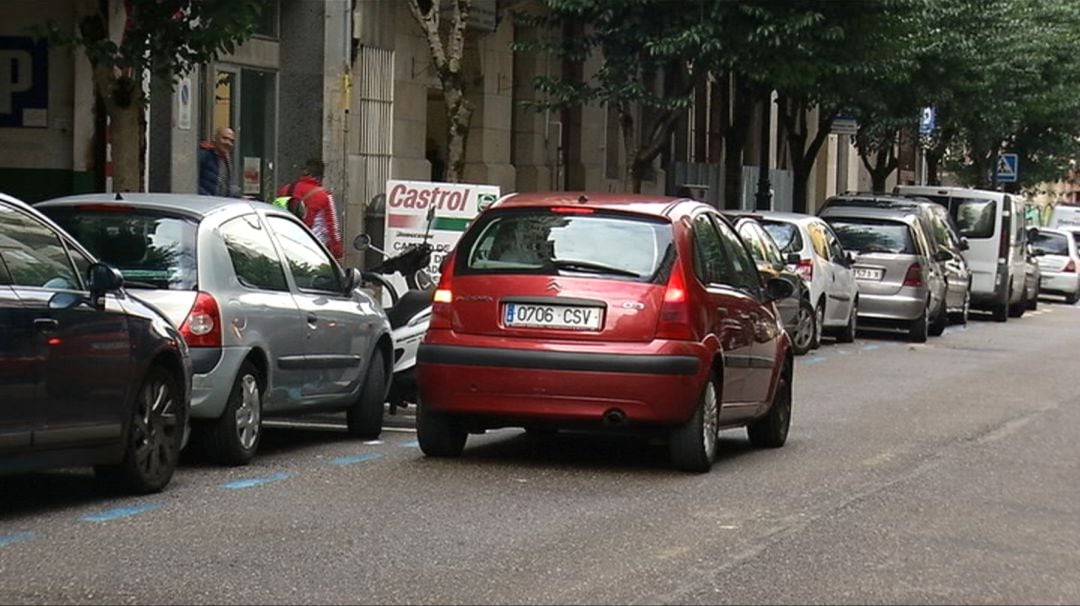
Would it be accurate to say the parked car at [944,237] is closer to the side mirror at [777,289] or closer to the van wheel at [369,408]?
the side mirror at [777,289]

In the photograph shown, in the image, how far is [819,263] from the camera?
23.9 meters

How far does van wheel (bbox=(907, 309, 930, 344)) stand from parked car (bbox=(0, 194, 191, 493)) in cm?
1730

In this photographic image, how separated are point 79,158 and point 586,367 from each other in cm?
1161

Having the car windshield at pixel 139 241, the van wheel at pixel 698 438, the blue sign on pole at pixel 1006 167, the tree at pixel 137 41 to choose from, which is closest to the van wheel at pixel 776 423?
the van wheel at pixel 698 438

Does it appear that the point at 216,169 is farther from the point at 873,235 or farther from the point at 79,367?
the point at 79,367

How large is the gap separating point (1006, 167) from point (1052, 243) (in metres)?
8.69

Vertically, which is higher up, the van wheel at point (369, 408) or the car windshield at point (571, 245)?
the car windshield at point (571, 245)

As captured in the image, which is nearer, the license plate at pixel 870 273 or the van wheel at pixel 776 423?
the van wheel at pixel 776 423

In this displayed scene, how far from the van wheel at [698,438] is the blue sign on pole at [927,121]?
32526mm

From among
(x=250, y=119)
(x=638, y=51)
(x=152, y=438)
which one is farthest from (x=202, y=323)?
(x=638, y=51)

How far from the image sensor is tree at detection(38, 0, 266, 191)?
639 inches

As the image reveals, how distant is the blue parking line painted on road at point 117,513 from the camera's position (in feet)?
31.4

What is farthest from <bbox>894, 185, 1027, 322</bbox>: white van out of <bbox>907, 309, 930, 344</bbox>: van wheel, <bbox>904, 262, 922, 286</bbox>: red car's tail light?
<bbox>904, 262, 922, 286</bbox>: red car's tail light

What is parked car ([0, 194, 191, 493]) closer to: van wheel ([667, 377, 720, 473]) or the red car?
the red car
